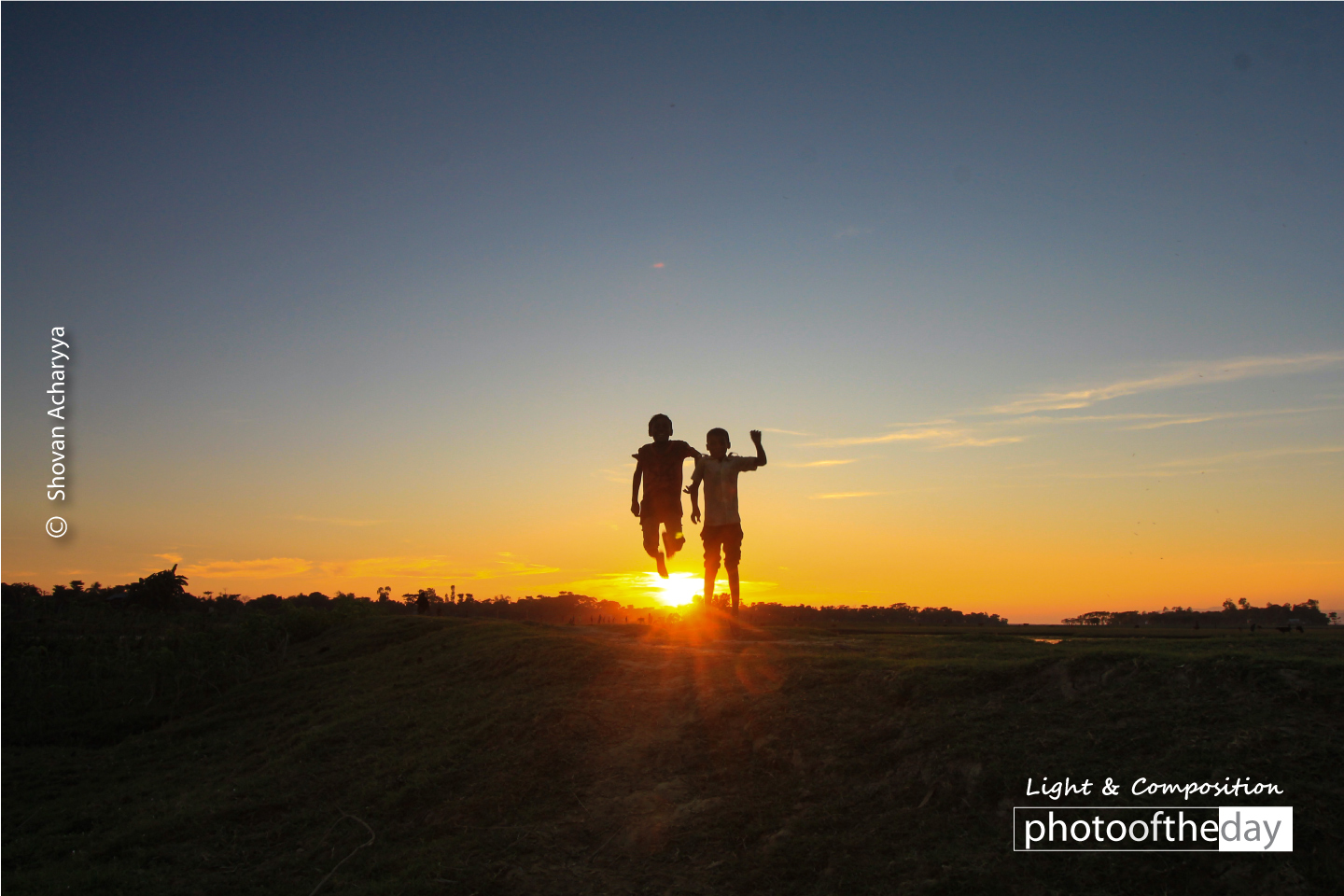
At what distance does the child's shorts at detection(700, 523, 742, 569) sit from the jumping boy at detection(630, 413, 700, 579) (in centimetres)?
47

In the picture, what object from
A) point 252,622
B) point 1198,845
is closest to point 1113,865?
point 1198,845

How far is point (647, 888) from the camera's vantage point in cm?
552

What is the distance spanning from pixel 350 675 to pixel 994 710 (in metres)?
11.6

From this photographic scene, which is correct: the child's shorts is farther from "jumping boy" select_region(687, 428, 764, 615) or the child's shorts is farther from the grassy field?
the grassy field

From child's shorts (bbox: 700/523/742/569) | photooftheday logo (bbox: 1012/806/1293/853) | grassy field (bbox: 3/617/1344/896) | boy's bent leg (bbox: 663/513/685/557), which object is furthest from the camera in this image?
boy's bent leg (bbox: 663/513/685/557)

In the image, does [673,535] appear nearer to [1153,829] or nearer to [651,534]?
[651,534]

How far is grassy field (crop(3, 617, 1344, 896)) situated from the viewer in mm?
5027

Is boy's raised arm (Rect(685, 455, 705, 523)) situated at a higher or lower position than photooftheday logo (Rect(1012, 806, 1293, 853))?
higher

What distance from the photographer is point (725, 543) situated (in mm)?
11219

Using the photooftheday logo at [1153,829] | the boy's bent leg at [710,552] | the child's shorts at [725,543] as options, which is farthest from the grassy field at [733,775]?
the child's shorts at [725,543]

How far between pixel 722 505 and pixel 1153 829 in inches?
272

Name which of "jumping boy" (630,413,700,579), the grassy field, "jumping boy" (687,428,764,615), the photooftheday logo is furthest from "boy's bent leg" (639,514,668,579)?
the photooftheday logo

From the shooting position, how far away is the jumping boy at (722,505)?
11188 millimetres

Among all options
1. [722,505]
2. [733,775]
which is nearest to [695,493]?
[722,505]
